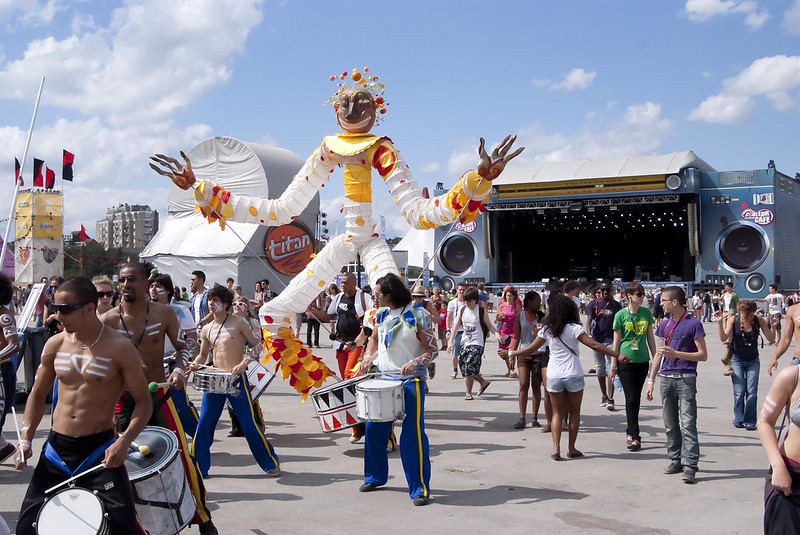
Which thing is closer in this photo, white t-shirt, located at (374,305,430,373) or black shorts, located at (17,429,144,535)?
black shorts, located at (17,429,144,535)

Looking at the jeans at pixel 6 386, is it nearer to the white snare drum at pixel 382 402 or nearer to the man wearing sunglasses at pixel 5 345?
the man wearing sunglasses at pixel 5 345

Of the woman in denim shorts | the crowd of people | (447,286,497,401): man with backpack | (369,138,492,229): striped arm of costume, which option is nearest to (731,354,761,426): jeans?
the crowd of people

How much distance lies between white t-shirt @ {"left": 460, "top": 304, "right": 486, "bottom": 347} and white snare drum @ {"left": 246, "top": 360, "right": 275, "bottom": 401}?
174 inches

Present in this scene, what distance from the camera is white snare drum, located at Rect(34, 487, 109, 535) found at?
12.2ft

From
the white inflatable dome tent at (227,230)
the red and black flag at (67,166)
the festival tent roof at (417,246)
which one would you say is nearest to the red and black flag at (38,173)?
the red and black flag at (67,166)

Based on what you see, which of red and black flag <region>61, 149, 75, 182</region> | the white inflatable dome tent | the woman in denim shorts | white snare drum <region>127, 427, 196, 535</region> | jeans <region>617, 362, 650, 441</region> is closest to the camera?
white snare drum <region>127, 427, 196, 535</region>

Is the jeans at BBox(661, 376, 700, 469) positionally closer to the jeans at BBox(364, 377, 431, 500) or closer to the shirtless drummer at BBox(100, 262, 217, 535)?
the jeans at BBox(364, 377, 431, 500)

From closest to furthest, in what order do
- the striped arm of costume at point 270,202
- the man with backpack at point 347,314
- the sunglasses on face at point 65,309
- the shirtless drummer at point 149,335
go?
the sunglasses on face at point 65,309, the shirtless drummer at point 149,335, the striped arm of costume at point 270,202, the man with backpack at point 347,314

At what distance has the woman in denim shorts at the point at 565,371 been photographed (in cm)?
761

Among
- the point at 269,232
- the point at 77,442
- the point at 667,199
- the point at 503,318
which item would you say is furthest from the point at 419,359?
the point at 667,199

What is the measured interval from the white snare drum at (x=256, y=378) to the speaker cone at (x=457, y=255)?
106ft

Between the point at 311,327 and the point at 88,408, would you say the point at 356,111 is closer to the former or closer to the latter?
the point at 88,408

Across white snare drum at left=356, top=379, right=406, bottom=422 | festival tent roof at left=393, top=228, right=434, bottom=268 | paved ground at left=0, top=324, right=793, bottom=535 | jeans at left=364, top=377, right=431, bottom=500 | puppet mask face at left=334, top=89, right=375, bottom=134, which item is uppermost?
festival tent roof at left=393, top=228, right=434, bottom=268

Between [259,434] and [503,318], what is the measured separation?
5617 millimetres
